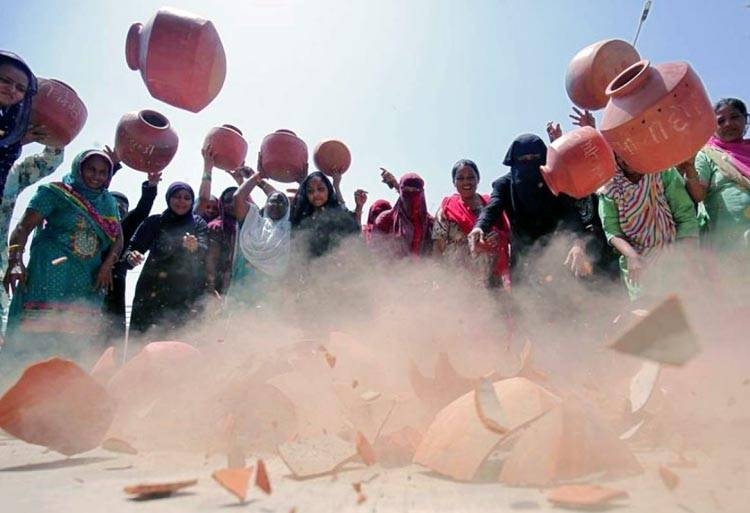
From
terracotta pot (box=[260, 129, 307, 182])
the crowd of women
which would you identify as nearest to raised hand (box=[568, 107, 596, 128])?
the crowd of women

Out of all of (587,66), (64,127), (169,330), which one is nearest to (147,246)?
(169,330)

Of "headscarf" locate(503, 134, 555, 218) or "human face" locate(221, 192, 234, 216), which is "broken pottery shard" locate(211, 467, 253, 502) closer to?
"headscarf" locate(503, 134, 555, 218)

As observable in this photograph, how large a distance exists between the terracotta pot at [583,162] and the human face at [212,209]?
3122mm

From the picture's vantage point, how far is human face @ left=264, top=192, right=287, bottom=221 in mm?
4676

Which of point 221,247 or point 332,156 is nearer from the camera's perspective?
point 221,247

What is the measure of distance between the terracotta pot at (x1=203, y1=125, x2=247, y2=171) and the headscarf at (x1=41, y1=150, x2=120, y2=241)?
0.95 meters

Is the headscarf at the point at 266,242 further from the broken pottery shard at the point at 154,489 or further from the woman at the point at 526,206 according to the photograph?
the broken pottery shard at the point at 154,489

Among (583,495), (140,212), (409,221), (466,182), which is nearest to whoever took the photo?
(583,495)

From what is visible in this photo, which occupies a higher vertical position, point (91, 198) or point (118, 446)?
point (91, 198)

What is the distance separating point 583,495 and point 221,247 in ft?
12.9

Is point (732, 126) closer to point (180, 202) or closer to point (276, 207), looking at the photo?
point (276, 207)

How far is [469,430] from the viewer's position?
1.96m

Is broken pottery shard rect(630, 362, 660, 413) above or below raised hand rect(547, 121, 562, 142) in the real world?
below

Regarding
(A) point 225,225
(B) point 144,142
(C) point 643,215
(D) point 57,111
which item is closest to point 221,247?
(A) point 225,225
